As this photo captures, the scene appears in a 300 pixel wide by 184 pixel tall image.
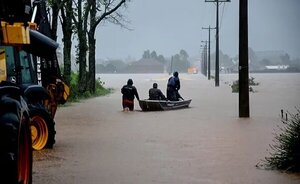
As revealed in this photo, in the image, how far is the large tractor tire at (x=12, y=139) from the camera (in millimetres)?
6016

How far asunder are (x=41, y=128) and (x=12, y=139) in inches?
251

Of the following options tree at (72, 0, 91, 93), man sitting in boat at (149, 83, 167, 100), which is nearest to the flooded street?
man sitting in boat at (149, 83, 167, 100)

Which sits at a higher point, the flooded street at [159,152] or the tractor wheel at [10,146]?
the tractor wheel at [10,146]

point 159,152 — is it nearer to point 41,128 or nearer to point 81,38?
point 41,128

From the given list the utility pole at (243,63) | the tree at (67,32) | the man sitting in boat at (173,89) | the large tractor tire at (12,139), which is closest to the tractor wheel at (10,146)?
the large tractor tire at (12,139)

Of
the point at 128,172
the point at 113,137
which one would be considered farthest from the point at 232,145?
the point at 128,172

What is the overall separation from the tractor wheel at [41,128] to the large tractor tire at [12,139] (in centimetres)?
502

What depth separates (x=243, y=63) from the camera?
72.0 feet

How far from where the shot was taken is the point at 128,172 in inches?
391

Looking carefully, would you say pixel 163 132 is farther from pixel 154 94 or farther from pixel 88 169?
pixel 154 94

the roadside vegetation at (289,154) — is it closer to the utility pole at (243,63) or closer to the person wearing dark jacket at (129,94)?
the utility pole at (243,63)

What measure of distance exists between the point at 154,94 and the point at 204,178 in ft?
56.6

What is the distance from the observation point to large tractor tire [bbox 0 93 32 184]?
6016 millimetres

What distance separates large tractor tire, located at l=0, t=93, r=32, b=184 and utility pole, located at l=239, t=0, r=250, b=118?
1563 centimetres
